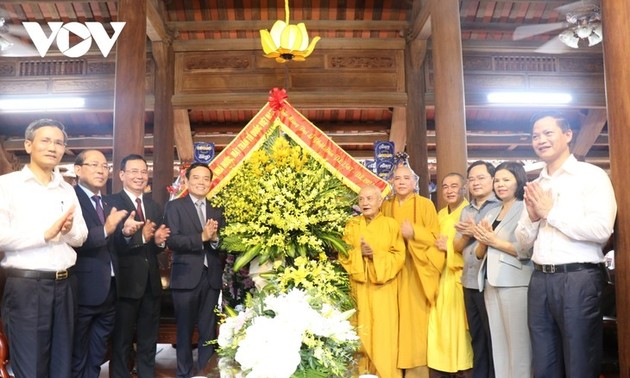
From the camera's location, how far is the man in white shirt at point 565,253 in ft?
8.48

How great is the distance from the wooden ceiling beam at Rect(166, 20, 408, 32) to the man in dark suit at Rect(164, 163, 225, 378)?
4.78 metres

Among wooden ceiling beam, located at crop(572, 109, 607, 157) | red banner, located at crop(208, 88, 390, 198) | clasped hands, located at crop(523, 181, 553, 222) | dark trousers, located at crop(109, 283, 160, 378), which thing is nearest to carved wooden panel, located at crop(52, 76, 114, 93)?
dark trousers, located at crop(109, 283, 160, 378)

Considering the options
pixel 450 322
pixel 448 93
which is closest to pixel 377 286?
pixel 450 322

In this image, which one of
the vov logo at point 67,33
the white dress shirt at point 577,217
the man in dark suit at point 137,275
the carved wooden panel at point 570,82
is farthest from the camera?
the carved wooden panel at point 570,82

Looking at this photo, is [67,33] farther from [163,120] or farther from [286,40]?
[163,120]

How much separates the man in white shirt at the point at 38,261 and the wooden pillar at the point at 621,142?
2609mm

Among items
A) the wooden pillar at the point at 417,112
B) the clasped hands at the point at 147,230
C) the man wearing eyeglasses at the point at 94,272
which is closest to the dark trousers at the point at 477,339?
the clasped hands at the point at 147,230

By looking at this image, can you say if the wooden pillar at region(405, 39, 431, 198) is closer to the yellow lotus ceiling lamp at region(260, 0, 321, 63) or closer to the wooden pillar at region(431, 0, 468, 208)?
the wooden pillar at region(431, 0, 468, 208)

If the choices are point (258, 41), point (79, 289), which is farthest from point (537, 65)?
point (79, 289)

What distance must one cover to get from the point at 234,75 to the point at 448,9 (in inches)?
132

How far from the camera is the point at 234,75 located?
313 inches

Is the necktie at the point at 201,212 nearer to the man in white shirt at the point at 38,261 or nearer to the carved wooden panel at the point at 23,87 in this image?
the man in white shirt at the point at 38,261

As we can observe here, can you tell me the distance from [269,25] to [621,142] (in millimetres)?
6032

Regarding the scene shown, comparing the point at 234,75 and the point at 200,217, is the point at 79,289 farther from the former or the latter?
the point at 234,75
